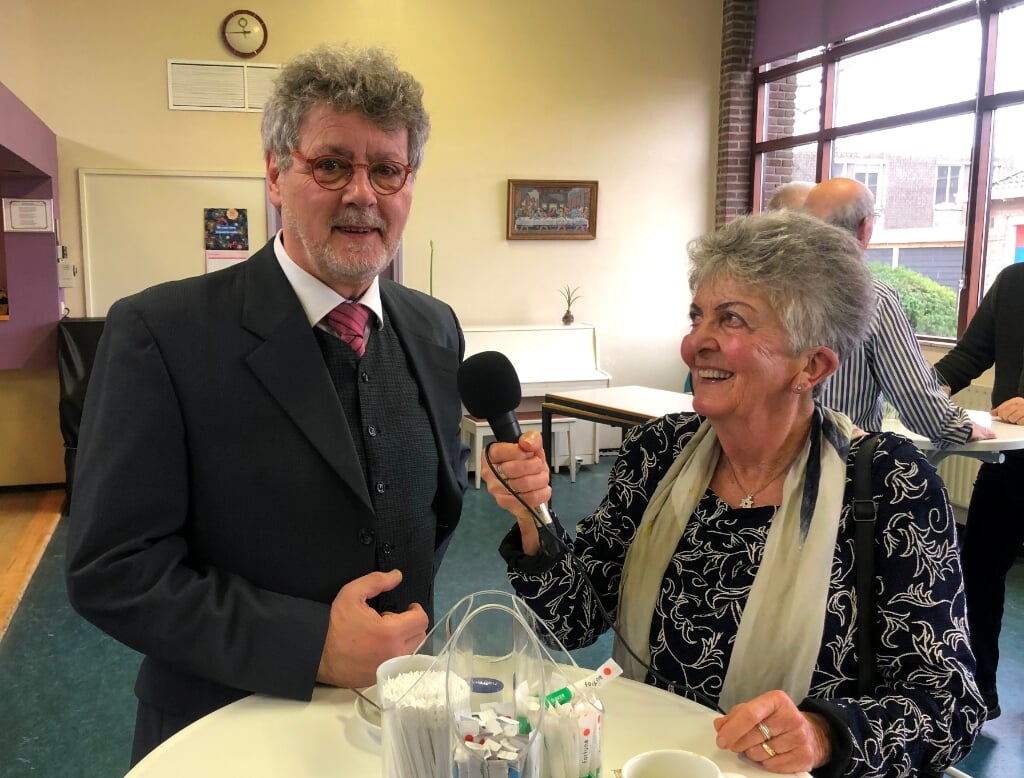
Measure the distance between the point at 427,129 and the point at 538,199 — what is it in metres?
5.52

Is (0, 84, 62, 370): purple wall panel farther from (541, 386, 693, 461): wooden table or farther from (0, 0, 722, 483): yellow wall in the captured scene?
(541, 386, 693, 461): wooden table

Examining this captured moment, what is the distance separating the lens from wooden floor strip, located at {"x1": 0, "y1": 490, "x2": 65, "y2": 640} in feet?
13.1

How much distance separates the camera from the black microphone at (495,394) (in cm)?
129

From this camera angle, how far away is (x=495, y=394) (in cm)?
131

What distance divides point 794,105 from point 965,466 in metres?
3.43

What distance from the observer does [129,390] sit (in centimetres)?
125

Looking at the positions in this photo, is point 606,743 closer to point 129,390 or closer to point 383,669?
point 383,669

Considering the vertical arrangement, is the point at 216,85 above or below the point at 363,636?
above

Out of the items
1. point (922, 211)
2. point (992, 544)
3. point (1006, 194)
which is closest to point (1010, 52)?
point (1006, 194)

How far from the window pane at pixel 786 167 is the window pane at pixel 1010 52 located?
5.82 ft

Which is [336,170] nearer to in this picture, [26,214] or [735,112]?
[26,214]

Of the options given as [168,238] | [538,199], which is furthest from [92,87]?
[538,199]

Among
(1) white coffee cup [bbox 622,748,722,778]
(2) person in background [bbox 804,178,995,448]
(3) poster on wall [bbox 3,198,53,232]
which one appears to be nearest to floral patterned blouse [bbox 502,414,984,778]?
(1) white coffee cup [bbox 622,748,722,778]

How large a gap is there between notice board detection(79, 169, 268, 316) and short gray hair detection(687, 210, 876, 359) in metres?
5.37
